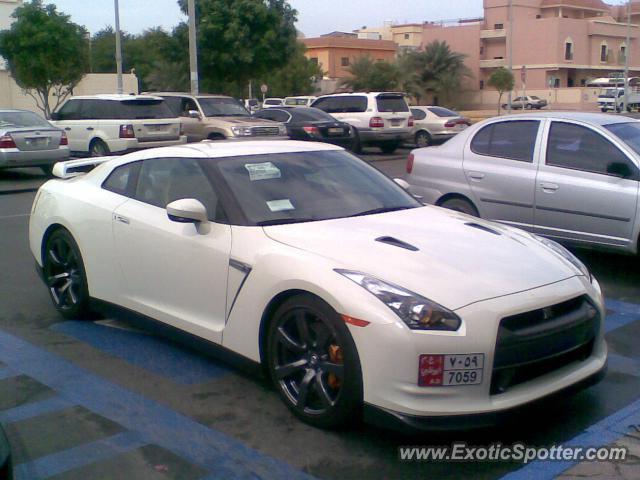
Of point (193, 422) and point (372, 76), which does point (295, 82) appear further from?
point (193, 422)

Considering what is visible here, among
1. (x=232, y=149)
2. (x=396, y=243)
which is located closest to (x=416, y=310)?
(x=396, y=243)

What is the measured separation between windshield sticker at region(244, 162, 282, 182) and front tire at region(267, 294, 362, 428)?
113 centimetres

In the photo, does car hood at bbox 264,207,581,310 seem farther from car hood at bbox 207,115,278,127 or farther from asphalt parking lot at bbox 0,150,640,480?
car hood at bbox 207,115,278,127

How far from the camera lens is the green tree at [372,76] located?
5128 centimetres

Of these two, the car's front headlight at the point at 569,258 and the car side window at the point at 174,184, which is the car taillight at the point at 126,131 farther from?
the car's front headlight at the point at 569,258

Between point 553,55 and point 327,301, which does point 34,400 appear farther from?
point 553,55

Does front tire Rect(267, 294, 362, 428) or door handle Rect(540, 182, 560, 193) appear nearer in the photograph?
front tire Rect(267, 294, 362, 428)

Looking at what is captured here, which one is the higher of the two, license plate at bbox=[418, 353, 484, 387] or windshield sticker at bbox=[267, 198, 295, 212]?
windshield sticker at bbox=[267, 198, 295, 212]

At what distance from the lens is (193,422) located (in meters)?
4.61

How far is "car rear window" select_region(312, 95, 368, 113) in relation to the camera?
2458 cm

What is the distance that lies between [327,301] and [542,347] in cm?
109

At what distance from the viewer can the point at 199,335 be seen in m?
5.14

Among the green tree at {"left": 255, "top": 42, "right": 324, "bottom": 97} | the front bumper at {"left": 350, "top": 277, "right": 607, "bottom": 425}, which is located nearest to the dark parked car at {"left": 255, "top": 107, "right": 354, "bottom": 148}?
the front bumper at {"left": 350, "top": 277, "right": 607, "bottom": 425}

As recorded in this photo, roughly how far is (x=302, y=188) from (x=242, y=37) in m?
26.6
